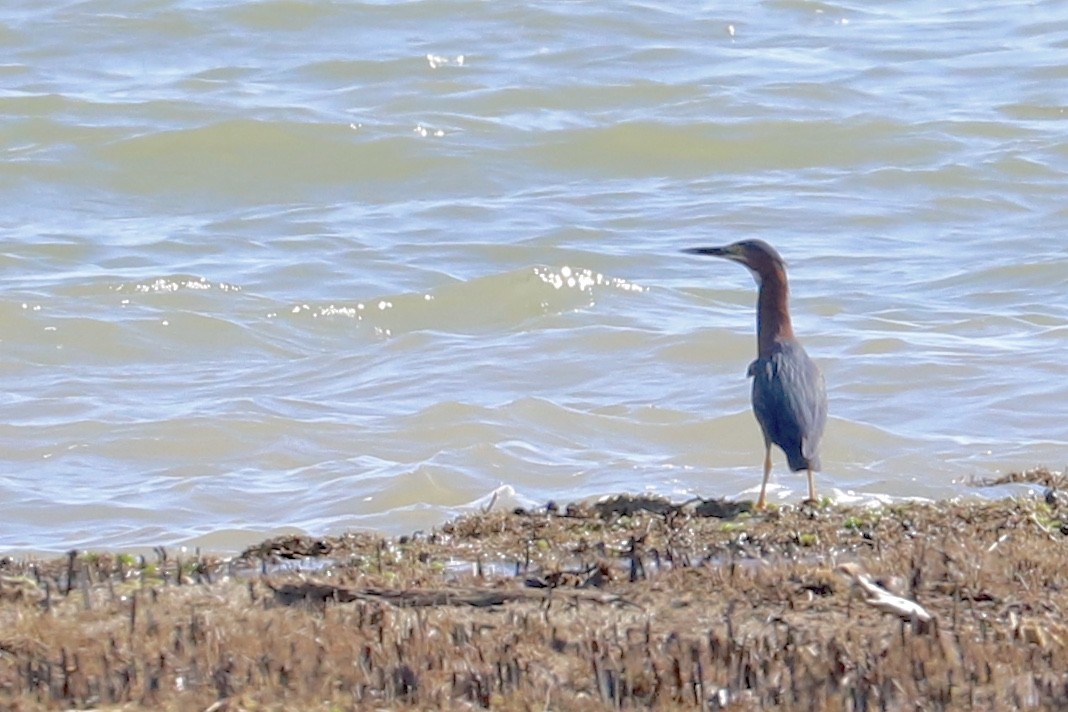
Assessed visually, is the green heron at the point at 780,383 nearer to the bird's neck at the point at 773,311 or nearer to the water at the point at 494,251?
the bird's neck at the point at 773,311

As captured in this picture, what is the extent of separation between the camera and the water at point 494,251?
10070 mm

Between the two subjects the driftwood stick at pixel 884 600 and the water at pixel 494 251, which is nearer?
the driftwood stick at pixel 884 600

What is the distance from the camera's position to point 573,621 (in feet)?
16.4

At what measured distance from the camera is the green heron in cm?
827

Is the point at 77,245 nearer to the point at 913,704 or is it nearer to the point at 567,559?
the point at 567,559

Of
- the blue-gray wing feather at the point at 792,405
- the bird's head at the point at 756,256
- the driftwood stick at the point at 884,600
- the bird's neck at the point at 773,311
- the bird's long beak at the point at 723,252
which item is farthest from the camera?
the bird's long beak at the point at 723,252

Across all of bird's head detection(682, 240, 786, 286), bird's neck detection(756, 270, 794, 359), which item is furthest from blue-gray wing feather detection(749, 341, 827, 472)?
bird's head detection(682, 240, 786, 286)

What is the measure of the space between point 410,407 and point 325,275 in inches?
145

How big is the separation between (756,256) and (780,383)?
1077mm

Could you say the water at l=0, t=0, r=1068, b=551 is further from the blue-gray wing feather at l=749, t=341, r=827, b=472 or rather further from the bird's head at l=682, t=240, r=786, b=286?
the bird's head at l=682, t=240, r=786, b=286

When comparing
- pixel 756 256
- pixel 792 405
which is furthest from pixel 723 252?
pixel 792 405

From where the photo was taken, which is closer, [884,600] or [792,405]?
[884,600]

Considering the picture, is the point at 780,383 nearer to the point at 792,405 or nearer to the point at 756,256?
the point at 792,405

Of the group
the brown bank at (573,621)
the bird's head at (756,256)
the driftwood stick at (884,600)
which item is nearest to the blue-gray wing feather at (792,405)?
the bird's head at (756,256)
